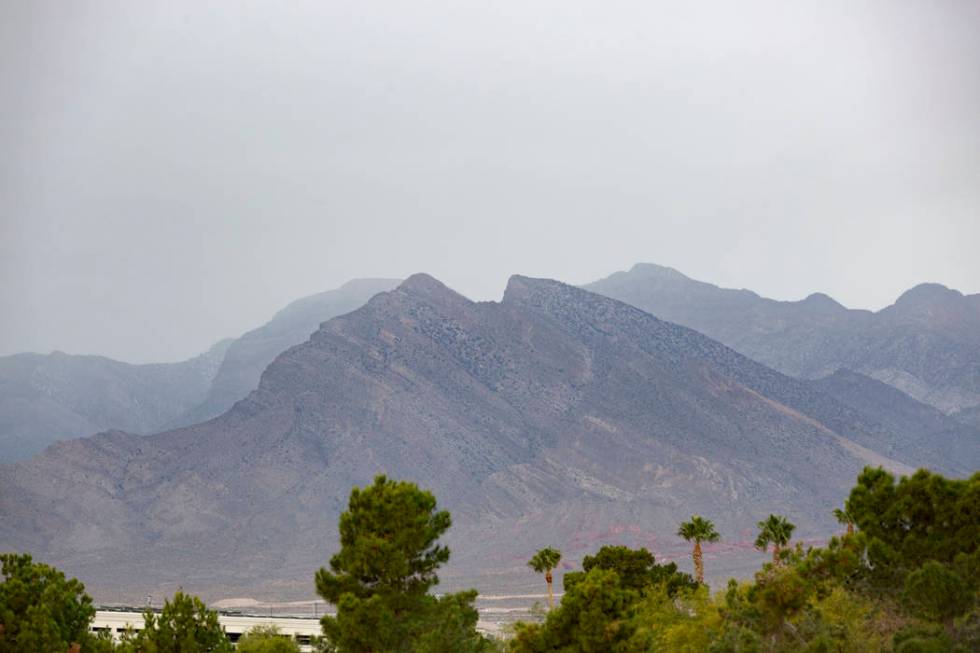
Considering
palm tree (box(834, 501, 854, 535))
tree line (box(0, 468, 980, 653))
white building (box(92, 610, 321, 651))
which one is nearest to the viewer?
tree line (box(0, 468, 980, 653))

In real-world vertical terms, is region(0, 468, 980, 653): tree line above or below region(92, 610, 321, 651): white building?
below

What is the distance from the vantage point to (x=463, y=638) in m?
47.8

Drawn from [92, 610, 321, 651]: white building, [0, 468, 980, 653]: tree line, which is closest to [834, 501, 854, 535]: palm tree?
[0, 468, 980, 653]: tree line

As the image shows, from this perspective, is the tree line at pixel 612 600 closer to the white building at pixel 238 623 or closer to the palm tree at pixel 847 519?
the palm tree at pixel 847 519

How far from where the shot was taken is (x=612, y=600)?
44094 mm

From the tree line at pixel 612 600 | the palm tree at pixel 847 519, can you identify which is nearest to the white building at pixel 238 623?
the palm tree at pixel 847 519

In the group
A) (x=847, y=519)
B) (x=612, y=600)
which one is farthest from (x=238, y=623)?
(x=612, y=600)

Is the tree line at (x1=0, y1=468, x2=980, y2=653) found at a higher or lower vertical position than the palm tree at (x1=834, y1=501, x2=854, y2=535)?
lower

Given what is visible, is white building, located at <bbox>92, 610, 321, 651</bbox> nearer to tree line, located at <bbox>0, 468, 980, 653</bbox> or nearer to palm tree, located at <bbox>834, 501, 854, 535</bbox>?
palm tree, located at <bbox>834, 501, 854, 535</bbox>

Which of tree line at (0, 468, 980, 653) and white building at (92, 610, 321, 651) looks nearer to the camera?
tree line at (0, 468, 980, 653)

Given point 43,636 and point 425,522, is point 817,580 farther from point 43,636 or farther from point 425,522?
point 43,636

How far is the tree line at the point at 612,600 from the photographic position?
44.8m

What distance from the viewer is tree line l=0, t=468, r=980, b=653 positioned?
147 ft

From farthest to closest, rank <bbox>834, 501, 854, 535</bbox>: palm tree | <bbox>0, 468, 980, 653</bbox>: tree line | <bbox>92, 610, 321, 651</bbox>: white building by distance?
<bbox>92, 610, 321, 651</bbox>: white building < <bbox>834, 501, 854, 535</bbox>: palm tree < <bbox>0, 468, 980, 653</bbox>: tree line
